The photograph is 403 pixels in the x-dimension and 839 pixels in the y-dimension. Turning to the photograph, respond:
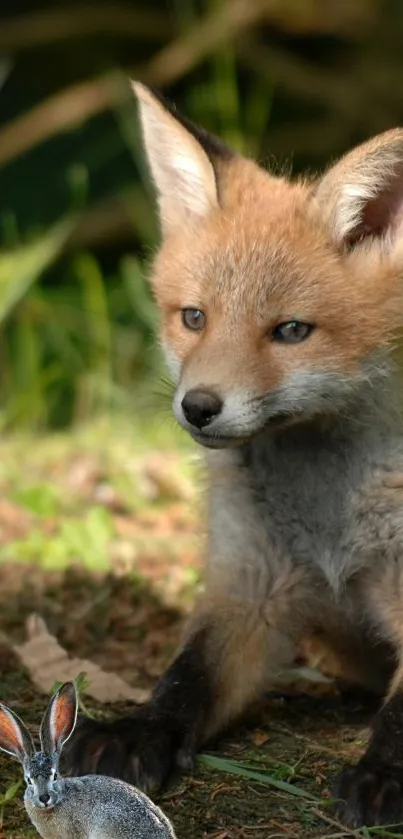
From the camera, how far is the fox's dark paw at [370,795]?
2.86 m

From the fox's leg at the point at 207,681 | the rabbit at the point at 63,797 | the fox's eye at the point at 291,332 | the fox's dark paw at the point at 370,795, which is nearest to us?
the rabbit at the point at 63,797

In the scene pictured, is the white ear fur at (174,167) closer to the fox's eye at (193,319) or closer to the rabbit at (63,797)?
the fox's eye at (193,319)

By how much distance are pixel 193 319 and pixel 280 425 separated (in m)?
0.39

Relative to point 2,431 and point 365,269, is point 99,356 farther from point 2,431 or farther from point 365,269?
point 365,269

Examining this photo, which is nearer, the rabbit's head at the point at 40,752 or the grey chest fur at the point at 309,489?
the rabbit's head at the point at 40,752

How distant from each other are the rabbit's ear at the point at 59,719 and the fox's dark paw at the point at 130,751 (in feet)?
1.93

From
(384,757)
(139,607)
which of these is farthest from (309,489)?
(139,607)

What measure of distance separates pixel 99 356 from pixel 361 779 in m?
4.94

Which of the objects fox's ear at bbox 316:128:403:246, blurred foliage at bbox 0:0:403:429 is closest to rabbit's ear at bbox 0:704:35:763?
fox's ear at bbox 316:128:403:246

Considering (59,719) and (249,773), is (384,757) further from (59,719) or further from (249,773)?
(59,719)

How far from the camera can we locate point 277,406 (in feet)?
10.4

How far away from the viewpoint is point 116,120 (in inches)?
340

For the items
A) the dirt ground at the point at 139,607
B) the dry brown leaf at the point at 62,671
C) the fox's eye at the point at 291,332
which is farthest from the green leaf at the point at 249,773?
the fox's eye at the point at 291,332

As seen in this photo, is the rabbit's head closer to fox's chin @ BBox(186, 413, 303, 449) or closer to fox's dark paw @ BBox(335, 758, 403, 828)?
fox's dark paw @ BBox(335, 758, 403, 828)
